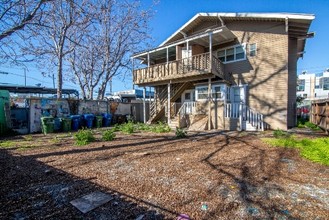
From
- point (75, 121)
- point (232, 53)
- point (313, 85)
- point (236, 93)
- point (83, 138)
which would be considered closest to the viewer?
point (83, 138)

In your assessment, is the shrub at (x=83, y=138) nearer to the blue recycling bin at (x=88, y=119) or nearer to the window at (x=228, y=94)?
the blue recycling bin at (x=88, y=119)

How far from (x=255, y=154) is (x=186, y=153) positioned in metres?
2.12

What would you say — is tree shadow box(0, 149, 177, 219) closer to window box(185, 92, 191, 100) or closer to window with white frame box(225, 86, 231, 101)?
window with white frame box(225, 86, 231, 101)

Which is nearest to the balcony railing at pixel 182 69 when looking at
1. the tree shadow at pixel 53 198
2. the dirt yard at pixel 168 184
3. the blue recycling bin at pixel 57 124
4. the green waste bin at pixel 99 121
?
the green waste bin at pixel 99 121

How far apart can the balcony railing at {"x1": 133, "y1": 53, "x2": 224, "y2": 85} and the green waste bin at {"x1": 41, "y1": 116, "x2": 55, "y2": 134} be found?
6991 millimetres

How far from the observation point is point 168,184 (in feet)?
12.5

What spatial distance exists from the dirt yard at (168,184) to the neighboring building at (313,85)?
44.9 meters

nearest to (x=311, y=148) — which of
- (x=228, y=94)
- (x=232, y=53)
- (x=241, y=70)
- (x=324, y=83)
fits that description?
(x=228, y=94)

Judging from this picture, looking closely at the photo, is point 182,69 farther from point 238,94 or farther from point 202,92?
point 238,94

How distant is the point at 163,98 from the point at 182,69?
4723mm

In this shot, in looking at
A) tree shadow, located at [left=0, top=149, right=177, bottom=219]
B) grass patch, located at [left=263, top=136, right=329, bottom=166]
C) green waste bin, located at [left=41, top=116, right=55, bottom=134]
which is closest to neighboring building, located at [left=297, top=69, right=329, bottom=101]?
grass patch, located at [left=263, top=136, right=329, bottom=166]

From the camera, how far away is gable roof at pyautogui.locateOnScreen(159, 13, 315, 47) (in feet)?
35.4

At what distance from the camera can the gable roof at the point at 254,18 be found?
10.8 meters

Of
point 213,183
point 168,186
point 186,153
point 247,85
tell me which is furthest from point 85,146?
point 247,85
